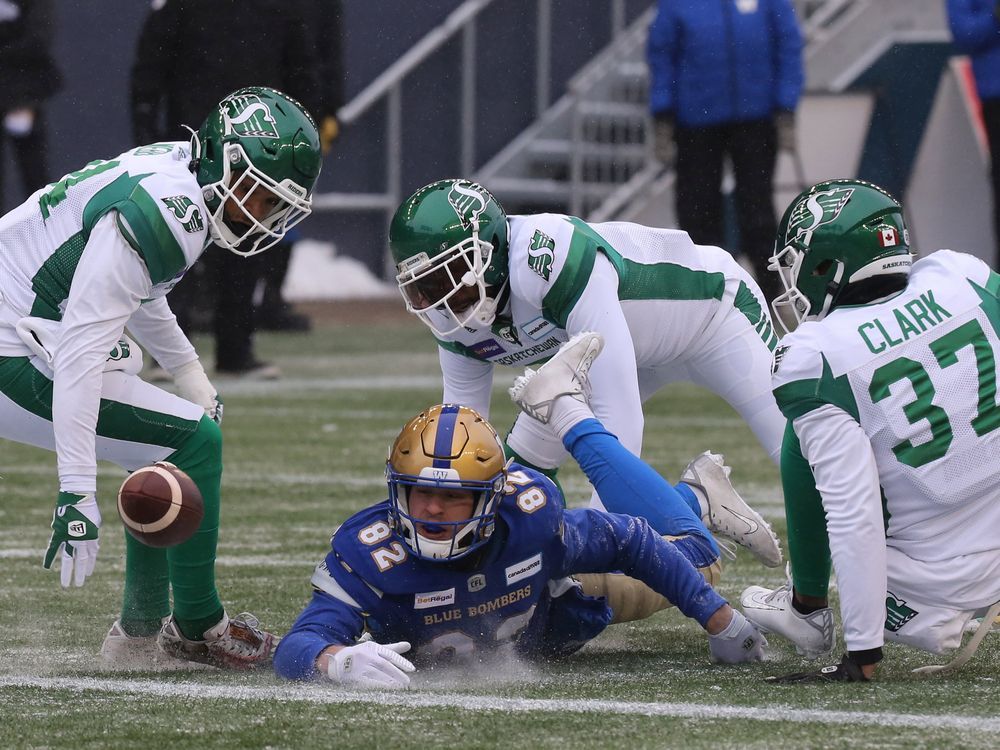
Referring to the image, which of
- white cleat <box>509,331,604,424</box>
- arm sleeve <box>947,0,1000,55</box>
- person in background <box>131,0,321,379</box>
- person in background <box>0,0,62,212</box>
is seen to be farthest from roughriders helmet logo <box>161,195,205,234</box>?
person in background <box>0,0,62,212</box>

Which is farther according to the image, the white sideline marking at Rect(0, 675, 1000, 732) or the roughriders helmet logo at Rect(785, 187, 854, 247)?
the roughriders helmet logo at Rect(785, 187, 854, 247)

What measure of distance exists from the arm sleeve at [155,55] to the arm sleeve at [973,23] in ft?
14.7

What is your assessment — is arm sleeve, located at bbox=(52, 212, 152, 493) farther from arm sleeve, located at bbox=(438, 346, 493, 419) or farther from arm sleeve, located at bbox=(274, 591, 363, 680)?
arm sleeve, located at bbox=(438, 346, 493, 419)

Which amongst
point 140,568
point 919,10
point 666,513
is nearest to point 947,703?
point 666,513

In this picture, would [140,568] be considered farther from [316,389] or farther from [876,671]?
[316,389]

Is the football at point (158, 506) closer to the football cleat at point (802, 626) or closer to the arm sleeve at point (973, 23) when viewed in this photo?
the football cleat at point (802, 626)

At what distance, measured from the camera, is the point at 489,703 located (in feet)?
11.3

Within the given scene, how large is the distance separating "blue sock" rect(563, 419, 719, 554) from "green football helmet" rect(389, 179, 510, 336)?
51 centimetres

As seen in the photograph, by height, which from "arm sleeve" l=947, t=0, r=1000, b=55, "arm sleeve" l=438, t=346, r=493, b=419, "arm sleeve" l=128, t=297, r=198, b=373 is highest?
"arm sleeve" l=947, t=0, r=1000, b=55

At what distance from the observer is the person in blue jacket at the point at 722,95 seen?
9.84m

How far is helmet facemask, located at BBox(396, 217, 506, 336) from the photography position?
4.44 metres

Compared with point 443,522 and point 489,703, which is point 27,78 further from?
point 489,703

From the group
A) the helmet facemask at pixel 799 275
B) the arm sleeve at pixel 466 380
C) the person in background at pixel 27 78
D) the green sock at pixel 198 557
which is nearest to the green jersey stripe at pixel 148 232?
the green sock at pixel 198 557

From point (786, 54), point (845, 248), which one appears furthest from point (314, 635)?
point (786, 54)
